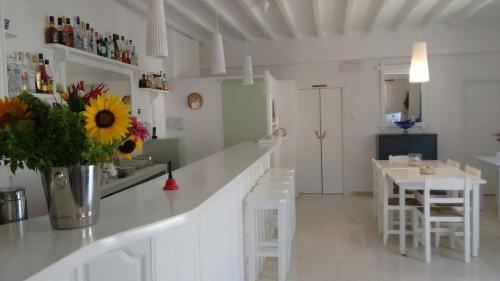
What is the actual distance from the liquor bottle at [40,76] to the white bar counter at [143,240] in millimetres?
1327

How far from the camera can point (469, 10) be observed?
233 inches

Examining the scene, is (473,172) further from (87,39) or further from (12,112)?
(12,112)

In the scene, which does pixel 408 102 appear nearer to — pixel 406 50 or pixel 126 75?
pixel 406 50

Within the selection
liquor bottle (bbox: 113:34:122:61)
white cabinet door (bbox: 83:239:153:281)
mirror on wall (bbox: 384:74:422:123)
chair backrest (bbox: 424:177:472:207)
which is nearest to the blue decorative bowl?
mirror on wall (bbox: 384:74:422:123)

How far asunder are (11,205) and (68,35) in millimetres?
2320

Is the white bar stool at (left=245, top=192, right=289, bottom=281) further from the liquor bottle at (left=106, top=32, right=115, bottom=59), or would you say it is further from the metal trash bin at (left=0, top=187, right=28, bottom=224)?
the liquor bottle at (left=106, top=32, right=115, bottom=59)

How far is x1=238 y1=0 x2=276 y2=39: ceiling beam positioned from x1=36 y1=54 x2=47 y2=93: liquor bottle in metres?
2.40

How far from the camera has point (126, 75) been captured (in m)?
4.70

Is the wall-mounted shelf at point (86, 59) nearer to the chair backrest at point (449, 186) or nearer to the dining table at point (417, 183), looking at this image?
the dining table at point (417, 183)

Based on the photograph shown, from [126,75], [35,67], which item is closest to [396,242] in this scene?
[126,75]

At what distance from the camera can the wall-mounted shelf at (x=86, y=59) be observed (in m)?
3.43

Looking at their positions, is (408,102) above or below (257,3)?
below

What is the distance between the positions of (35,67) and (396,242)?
4.01 meters

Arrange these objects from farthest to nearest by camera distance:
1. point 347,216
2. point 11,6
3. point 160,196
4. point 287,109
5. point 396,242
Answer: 1. point 287,109
2. point 347,216
3. point 396,242
4. point 11,6
5. point 160,196
